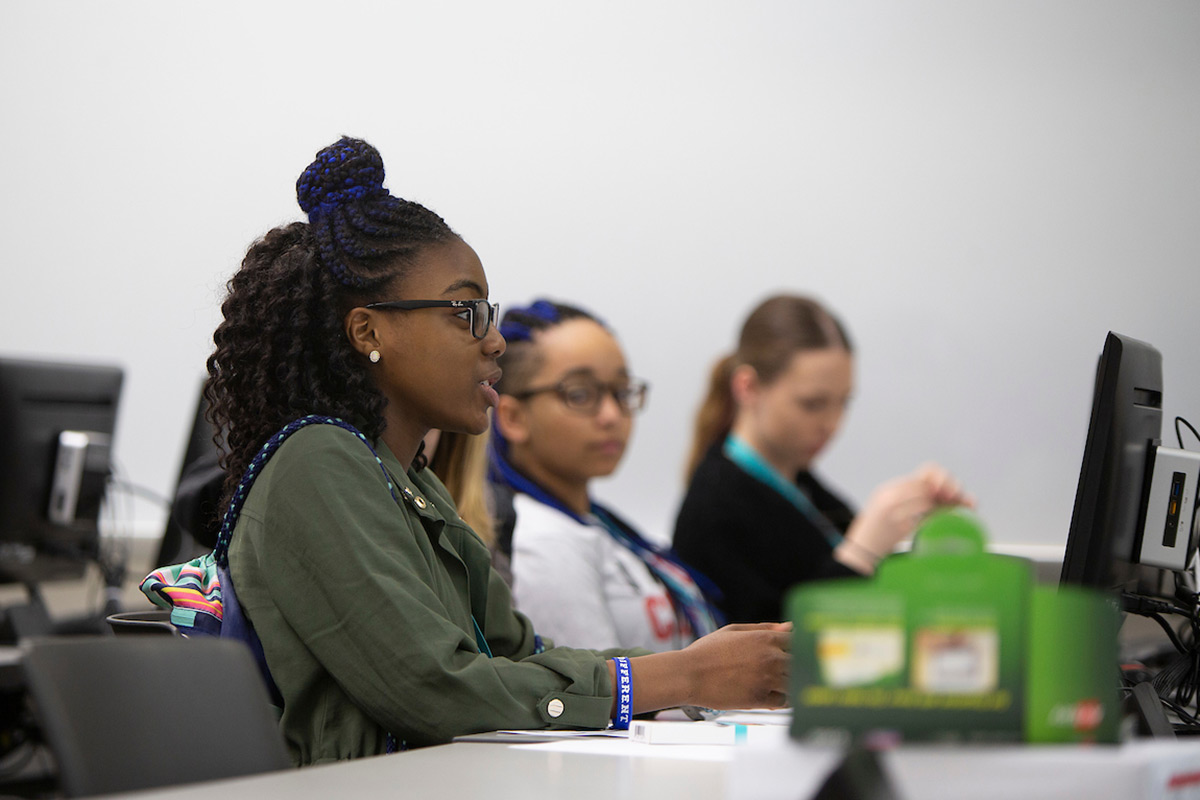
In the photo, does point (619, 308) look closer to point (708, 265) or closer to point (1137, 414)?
point (708, 265)

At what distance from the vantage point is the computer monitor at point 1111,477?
1345mm

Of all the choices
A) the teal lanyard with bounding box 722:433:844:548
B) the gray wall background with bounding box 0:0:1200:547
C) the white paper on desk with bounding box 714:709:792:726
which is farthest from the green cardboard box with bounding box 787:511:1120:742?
the gray wall background with bounding box 0:0:1200:547

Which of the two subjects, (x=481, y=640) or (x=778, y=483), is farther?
(x=778, y=483)

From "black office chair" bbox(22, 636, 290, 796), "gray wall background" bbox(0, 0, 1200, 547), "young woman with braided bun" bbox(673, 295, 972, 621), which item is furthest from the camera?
"gray wall background" bbox(0, 0, 1200, 547)

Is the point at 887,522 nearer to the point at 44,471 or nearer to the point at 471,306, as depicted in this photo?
the point at 471,306

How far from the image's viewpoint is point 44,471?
2.56 m

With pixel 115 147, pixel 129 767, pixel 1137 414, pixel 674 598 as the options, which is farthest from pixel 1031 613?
pixel 115 147

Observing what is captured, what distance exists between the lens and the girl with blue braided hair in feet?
7.32

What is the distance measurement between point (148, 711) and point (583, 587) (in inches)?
49.0

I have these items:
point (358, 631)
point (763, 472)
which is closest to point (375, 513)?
point (358, 631)

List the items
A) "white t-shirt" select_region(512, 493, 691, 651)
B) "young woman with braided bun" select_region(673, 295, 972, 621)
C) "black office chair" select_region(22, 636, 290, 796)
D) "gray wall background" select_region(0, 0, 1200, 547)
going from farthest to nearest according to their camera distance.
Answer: "gray wall background" select_region(0, 0, 1200, 547) < "young woman with braided bun" select_region(673, 295, 972, 621) < "white t-shirt" select_region(512, 493, 691, 651) < "black office chair" select_region(22, 636, 290, 796)

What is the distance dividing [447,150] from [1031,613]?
349cm

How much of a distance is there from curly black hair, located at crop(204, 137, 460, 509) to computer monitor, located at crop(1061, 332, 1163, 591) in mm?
785

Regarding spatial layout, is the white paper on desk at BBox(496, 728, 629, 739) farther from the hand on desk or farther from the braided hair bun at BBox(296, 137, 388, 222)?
the braided hair bun at BBox(296, 137, 388, 222)
